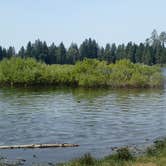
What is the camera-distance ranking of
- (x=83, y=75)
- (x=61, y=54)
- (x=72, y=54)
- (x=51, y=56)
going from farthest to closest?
(x=72, y=54)
(x=61, y=54)
(x=51, y=56)
(x=83, y=75)

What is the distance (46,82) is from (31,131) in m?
70.2

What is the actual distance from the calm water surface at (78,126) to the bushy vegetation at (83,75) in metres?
37.6

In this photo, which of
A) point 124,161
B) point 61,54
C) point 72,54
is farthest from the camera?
point 72,54

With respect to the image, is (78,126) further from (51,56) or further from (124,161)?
(51,56)

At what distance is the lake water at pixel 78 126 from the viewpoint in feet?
90.9

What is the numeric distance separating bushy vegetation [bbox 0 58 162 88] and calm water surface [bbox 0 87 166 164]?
37561mm

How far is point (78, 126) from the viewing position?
3988 cm

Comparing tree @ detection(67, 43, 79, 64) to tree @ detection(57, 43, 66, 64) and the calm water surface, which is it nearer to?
tree @ detection(57, 43, 66, 64)

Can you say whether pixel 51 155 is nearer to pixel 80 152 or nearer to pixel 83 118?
pixel 80 152

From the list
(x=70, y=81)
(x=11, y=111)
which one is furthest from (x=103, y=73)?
(x=11, y=111)

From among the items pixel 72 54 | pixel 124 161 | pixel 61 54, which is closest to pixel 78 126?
pixel 124 161

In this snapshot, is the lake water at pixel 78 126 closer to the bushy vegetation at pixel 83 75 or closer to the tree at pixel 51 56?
the bushy vegetation at pixel 83 75

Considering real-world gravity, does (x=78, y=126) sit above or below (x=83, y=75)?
below

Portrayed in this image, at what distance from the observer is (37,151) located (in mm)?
27203
